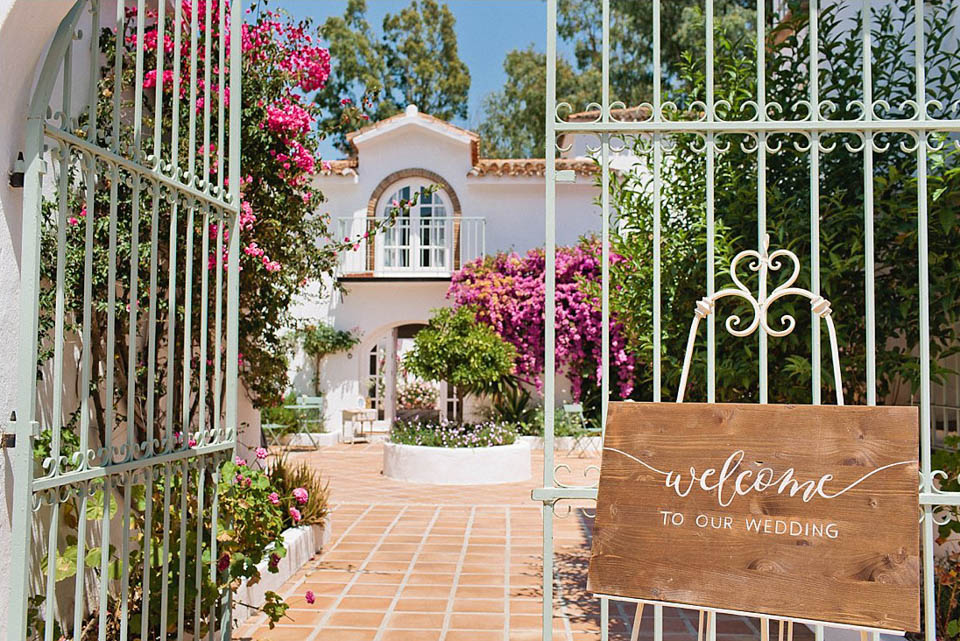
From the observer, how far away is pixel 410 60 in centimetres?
A: 2356

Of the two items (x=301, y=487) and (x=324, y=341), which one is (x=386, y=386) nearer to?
(x=324, y=341)

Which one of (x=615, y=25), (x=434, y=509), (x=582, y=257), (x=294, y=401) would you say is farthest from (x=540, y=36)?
(x=434, y=509)

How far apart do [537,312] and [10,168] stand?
1204 cm

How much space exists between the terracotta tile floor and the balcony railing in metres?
7.87

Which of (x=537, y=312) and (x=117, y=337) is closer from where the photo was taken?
(x=117, y=337)

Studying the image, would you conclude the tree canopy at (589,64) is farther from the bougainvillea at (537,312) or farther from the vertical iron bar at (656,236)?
the vertical iron bar at (656,236)

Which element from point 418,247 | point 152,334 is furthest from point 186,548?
point 418,247

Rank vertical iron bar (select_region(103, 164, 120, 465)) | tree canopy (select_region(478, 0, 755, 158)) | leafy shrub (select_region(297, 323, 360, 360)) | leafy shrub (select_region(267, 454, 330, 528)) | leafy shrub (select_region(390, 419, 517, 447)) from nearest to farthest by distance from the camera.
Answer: vertical iron bar (select_region(103, 164, 120, 465))
leafy shrub (select_region(267, 454, 330, 528))
leafy shrub (select_region(390, 419, 517, 447))
leafy shrub (select_region(297, 323, 360, 360))
tree canopy (select_region(478, 0, 755, 158))

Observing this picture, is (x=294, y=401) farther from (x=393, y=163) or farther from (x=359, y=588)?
(x=359, y=588)

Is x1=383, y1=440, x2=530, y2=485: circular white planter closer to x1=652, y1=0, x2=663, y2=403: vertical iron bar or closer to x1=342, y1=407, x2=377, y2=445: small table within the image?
x1=342, y1=407, x2=377, y2=445: small table

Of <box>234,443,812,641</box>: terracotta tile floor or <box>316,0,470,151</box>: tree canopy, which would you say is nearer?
<box>234,443,812,641</box>: terracotta tile floor

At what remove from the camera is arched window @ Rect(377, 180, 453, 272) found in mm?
16641

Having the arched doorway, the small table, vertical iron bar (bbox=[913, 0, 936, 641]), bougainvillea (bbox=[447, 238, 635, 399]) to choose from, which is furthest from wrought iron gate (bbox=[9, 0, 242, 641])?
the arched doorway

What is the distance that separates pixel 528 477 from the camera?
1101 centimetres
